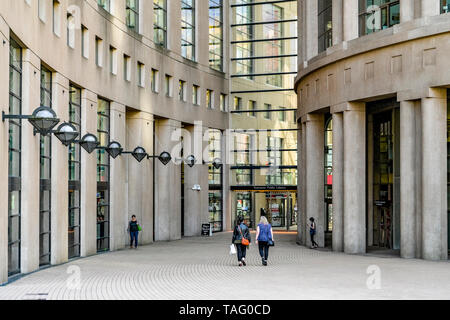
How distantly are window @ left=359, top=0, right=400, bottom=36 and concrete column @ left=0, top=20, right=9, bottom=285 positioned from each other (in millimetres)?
15079

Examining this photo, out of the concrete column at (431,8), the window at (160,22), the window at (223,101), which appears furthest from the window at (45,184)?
the window at (223,101)

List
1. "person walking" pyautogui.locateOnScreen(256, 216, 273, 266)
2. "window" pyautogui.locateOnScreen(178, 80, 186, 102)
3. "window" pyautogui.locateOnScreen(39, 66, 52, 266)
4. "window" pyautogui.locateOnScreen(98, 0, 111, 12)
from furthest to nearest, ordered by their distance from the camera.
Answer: "window" pyautogui.locateOnScreen(178, 80, 186, 102), "window" pyautogui.locateOnScreen(98, 0, 111, 12), "window" pyautogui.locateOnScreen(39, 66, 52, 266), "person walking" pyautogui.locateOnScreen(256, 216, 273, 266)

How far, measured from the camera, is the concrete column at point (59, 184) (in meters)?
23.5

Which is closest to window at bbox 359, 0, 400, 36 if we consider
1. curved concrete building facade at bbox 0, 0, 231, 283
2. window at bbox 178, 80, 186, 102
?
curved concrete building facade at bbox 0, 0, 231, 283

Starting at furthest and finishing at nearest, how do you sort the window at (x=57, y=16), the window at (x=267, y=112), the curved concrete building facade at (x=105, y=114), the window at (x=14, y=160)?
the window at (x=267, y=112) → the window at (x=57, y=16) → the curved concrete building facade at (x=105, y=114) → the window at (x=14, y=160)

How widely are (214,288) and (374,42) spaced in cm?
1349

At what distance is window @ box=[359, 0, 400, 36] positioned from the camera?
2714cm

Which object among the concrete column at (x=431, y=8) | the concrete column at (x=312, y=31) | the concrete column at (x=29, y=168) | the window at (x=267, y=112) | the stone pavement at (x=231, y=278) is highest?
the concrete column at (x=312, y=31)

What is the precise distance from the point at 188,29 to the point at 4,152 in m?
25.8

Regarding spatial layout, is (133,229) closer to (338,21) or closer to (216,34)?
(338,21)

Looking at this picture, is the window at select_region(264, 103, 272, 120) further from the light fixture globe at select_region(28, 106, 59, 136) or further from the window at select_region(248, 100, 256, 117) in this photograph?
the light fixture globe at select_region(28, 106, 59, 136)

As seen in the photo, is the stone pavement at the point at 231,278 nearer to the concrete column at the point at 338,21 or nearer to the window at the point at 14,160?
the window at the point at 14,160

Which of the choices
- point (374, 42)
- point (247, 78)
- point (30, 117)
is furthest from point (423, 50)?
point (247, 78)

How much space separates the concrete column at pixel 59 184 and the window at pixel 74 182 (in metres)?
1.29
